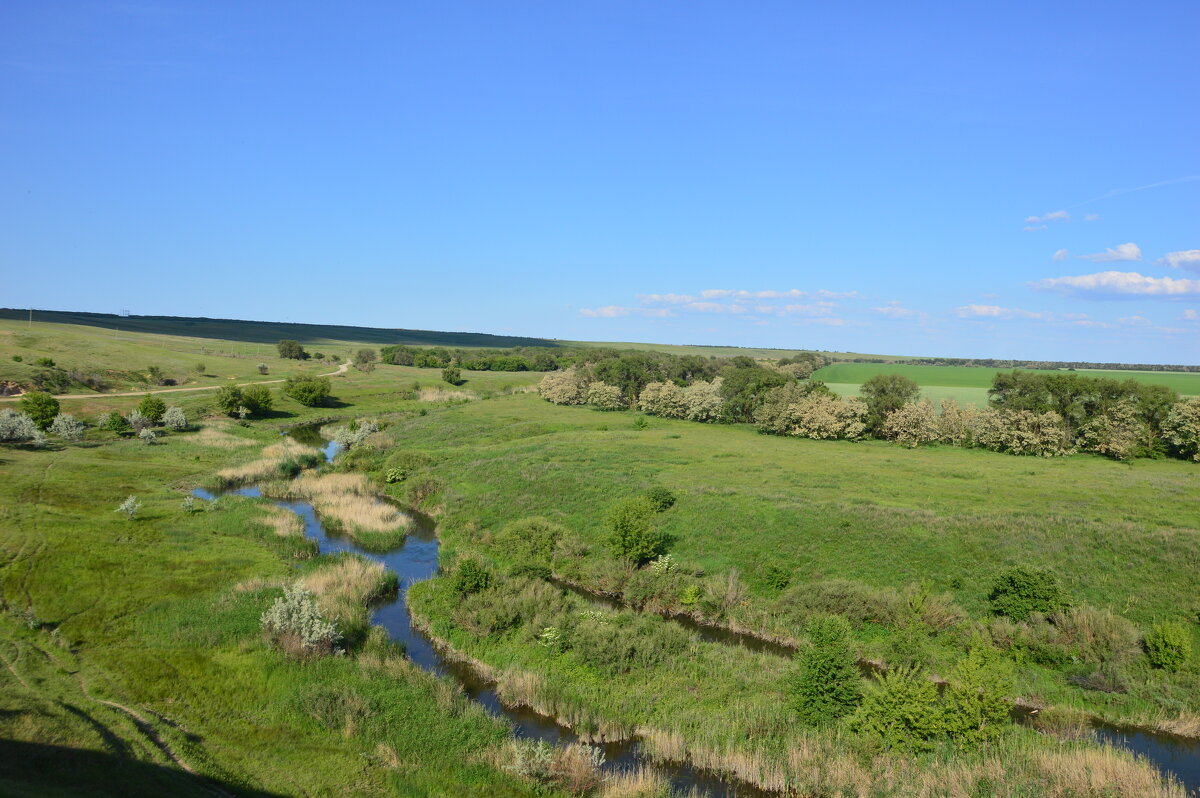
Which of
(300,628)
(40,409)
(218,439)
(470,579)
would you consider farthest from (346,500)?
(40,409)

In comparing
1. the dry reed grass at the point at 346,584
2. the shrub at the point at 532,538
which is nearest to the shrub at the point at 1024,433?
the shrub at the point at 532,538

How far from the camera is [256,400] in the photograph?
78938 millimetres

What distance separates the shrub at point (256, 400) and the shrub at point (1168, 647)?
83776mm

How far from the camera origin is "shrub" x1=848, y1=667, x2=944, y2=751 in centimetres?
1642

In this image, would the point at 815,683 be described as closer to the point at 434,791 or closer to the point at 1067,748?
the point at 1067,748

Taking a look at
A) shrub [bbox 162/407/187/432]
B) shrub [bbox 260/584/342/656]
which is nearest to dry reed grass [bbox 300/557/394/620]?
shrub [bbox 260/584/342/656]

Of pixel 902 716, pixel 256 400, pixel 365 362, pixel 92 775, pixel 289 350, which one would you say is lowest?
pixel 92 775

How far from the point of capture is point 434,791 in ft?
48.4

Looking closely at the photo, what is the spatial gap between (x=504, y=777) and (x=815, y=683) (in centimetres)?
914

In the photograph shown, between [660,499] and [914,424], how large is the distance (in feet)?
135

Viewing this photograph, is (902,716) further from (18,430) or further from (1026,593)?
(18,430)

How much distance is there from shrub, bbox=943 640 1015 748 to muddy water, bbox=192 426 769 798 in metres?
5.45

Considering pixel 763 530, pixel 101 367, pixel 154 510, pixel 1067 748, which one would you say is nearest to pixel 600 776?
pixel 1067 748

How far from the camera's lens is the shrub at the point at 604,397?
9881cm
